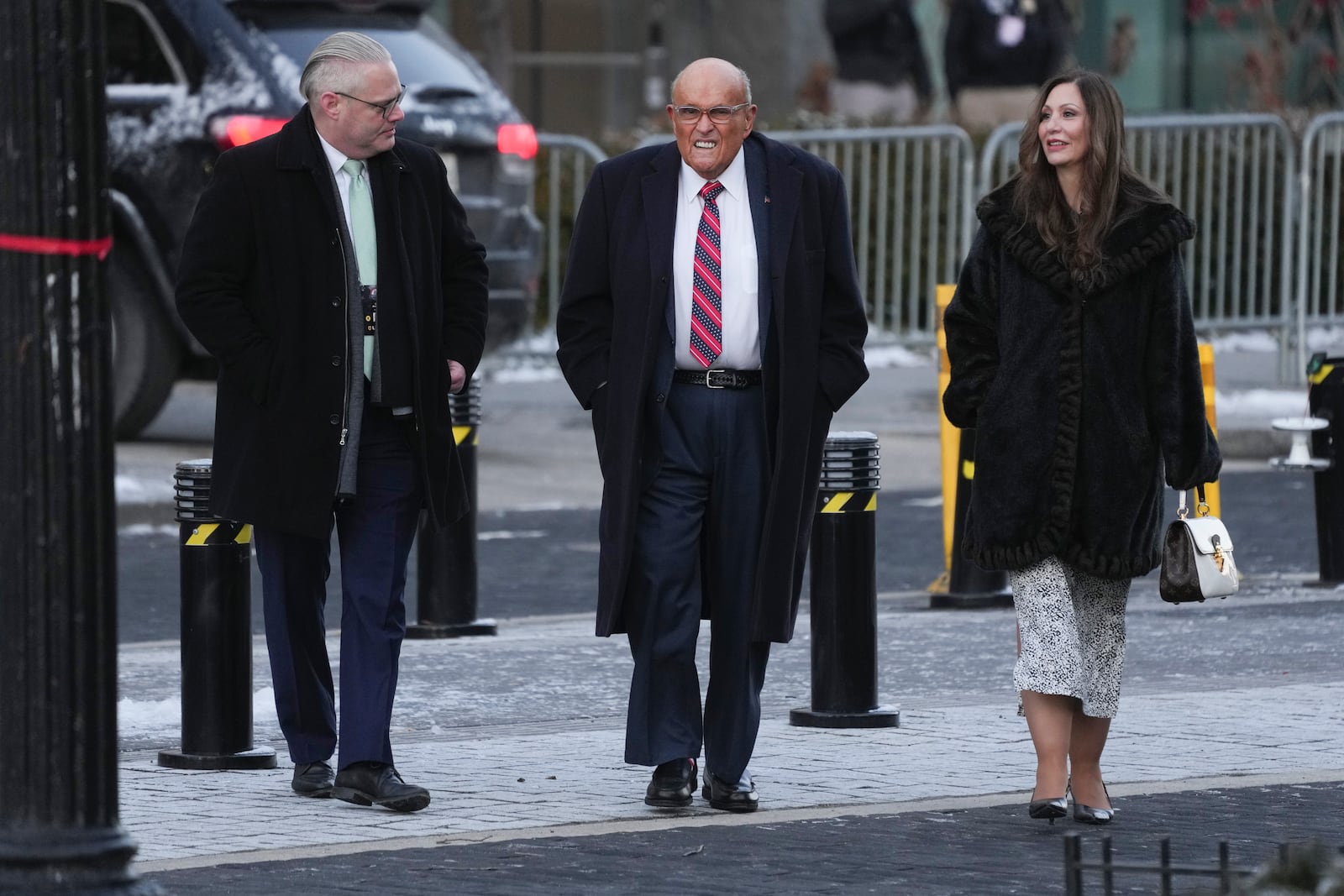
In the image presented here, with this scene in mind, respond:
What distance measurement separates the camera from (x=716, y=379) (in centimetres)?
662

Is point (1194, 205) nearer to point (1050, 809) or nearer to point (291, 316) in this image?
point (1050, 809)

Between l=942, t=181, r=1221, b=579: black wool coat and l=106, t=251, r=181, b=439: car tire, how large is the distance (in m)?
7.63

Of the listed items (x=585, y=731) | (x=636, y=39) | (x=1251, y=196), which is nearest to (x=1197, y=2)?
(x=636, y=39)

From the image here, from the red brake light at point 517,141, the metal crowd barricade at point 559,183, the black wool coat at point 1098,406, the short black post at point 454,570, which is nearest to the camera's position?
the black wool coat at point 1098,406

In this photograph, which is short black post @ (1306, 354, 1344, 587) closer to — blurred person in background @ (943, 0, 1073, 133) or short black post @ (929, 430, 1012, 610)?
short black post @ (929, 430, 1012, 610)

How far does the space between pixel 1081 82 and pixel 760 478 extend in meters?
1.14

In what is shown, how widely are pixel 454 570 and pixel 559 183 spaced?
293 inches

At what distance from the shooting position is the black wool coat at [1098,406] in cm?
639

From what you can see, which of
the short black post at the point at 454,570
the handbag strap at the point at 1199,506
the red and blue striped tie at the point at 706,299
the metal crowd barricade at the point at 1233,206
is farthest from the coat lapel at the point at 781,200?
the metal crowd barricade at the point at 1233,206

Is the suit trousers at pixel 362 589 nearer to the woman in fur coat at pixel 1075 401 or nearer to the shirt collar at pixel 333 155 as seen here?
the shirt collar at pixel 333 155

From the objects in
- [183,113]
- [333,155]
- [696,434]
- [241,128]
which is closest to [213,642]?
[333,155]

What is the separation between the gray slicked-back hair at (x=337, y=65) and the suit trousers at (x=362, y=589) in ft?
2.42

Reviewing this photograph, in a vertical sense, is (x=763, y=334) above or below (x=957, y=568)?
above

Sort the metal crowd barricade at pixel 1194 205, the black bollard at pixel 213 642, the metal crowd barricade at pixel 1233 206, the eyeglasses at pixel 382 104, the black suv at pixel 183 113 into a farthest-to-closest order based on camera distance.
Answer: the metal crowd barricade at pixel 1233 206 → the metal crowd barricade at pixel 1194 205 → the black suv at pixel 183 113 → the black bollard at pixel 213 642 → the eyeglasses at pixel 382 104
